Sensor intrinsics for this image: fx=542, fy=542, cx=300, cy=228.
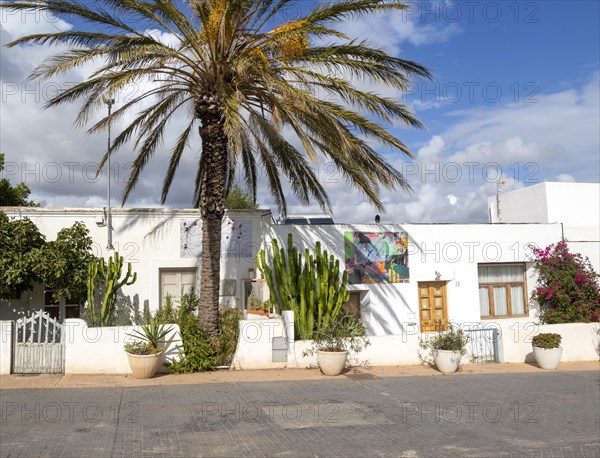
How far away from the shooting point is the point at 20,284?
12.6m

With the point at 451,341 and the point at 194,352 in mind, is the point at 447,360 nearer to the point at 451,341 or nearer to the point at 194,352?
the point at 451,341

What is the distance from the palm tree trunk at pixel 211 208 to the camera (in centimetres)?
1199

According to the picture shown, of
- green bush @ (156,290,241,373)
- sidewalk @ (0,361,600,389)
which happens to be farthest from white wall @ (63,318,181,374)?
green bush @ (156,290,241,373)

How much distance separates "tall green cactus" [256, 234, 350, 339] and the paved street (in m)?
2.01

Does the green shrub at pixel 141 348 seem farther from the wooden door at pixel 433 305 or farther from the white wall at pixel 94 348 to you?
the wooden door at pixel 433 305

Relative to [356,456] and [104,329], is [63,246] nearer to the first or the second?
[104,329]

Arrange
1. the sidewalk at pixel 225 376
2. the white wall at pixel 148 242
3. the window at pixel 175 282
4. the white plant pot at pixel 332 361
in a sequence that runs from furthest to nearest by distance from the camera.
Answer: the window at pixel 175 282
the white wall at pixel 148 242
the white plant pot at pixel 332 361
the sidewalk at pixel 225 376

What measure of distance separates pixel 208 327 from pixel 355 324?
3715 millimetres

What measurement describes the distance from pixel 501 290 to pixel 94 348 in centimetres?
1242

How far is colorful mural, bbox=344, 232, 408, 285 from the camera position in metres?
15.8

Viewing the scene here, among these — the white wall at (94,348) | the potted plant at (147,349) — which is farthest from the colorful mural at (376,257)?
the white wall at (94,348)

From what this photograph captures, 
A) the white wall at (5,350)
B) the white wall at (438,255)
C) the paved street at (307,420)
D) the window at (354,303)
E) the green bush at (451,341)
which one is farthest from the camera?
the window at (354,303)

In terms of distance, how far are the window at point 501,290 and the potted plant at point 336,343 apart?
5796 millimetres

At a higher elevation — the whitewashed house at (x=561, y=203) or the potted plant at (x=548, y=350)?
the whitewashed house at (x=561, y=203)
